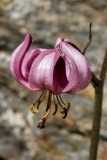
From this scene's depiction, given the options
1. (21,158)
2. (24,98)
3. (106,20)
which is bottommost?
(21,158)

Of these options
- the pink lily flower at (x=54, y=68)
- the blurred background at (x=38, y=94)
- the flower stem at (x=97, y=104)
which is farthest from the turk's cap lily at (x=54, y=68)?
the blurred background at (x=38, y=94)

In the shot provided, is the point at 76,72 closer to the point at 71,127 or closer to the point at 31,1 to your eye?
the point at 71,127

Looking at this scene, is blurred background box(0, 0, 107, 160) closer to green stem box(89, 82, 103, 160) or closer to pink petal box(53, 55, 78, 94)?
green stem box(89, 82, 103, 160)

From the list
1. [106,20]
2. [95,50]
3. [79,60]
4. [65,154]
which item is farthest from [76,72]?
[106,20]

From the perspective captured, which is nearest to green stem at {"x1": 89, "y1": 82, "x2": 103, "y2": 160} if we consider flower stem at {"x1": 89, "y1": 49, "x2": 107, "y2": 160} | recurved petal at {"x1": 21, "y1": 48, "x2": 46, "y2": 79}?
flower stem at {"x1": 89, "y1": 49, "x2": 107, "y2": 160}

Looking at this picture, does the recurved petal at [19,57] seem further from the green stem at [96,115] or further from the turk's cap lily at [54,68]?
the green stem at [96,115]

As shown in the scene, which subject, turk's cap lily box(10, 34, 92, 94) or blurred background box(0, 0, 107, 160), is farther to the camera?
blurred background box(0, 0, 107, 160)

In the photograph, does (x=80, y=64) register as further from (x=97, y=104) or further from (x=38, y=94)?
(x=38, y=94)
